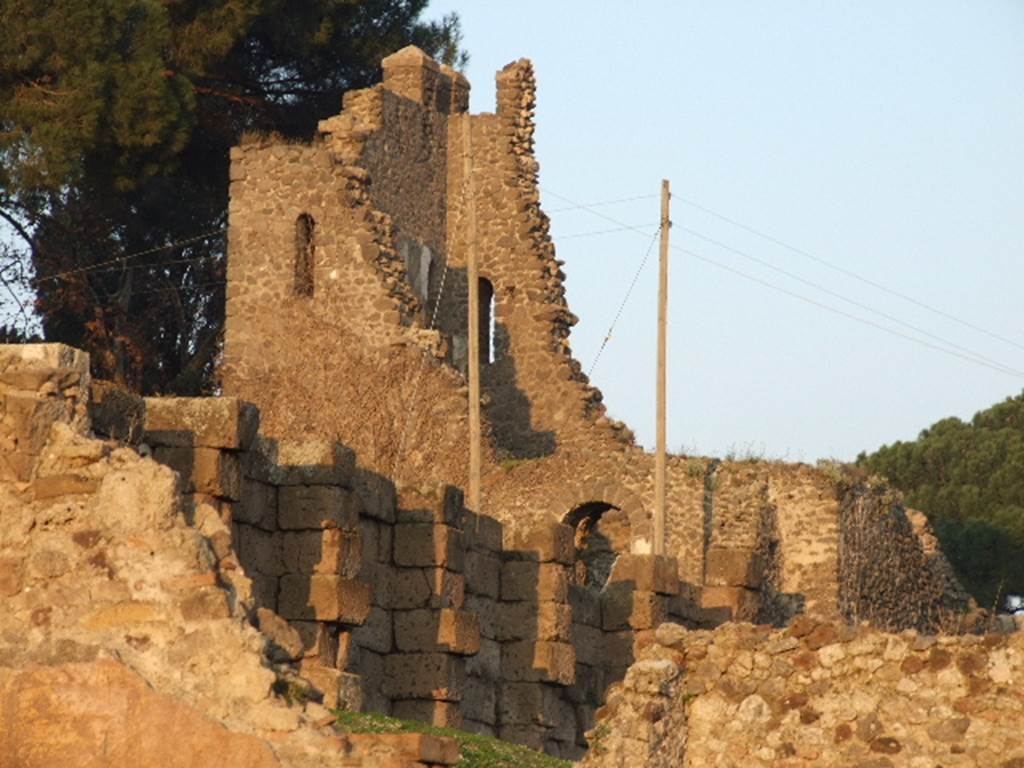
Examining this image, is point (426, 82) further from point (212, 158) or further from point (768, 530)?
point (768, 530)

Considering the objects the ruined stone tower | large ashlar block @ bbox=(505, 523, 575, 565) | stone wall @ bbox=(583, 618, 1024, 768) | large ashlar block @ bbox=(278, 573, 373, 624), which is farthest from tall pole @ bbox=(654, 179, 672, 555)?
stone wall @ bbox=(583, 618, 1024, 768)

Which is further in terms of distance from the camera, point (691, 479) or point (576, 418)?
point (576, 418)

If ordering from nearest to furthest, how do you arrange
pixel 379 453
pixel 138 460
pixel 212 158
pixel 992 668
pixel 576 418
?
pixel 138 460, pixel 992 668, pixel 379 453, pixel 576 418, pixel 212 158

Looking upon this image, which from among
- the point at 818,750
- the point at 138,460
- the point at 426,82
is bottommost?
the point at 818,750

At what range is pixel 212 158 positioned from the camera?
152 ft

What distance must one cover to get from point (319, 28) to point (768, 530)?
11.5m

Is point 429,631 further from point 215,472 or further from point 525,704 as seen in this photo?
point 215,472

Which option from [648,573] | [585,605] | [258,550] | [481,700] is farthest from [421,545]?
[648,573]

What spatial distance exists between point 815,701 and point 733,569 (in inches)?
583

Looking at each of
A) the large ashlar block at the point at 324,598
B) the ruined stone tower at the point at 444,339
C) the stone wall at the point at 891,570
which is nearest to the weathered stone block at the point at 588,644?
the large ashlar block at the point at 324,598

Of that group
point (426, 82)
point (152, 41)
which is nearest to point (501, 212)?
point (426, 82)

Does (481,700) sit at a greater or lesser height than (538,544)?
lesser

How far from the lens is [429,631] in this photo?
27.0 metres

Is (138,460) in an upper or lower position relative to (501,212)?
lower
